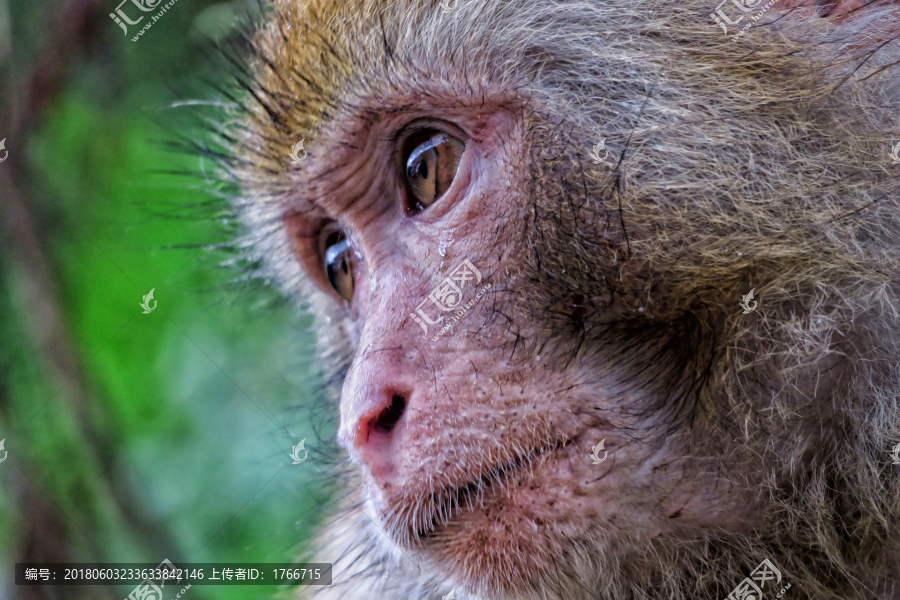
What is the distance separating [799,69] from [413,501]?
3.96 feet

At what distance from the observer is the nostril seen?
6.15ft

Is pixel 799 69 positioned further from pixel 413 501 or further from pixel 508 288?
pixel 413 501

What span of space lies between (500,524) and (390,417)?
327 millimetres
